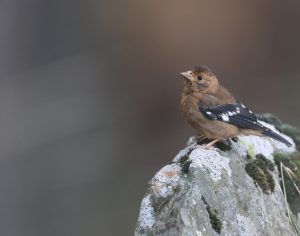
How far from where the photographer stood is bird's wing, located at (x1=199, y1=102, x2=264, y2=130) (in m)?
6.98

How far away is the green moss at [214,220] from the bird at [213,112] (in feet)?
4.81

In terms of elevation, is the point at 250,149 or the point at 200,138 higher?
the point at 200,138

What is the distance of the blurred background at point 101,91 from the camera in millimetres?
12773

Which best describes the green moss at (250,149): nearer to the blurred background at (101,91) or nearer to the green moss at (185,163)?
the green moss at (185,163)

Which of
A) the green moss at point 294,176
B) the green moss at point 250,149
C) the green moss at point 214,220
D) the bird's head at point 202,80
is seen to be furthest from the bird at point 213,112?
the green moss at point 214,220

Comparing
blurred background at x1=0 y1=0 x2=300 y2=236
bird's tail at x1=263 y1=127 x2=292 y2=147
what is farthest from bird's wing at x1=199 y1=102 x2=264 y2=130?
blurred background at x1=0 y1=0 x2=300 y2=236

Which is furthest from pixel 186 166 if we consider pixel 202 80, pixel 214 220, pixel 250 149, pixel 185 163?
pixel 202 80

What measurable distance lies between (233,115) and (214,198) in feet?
6.76

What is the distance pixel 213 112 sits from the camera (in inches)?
286

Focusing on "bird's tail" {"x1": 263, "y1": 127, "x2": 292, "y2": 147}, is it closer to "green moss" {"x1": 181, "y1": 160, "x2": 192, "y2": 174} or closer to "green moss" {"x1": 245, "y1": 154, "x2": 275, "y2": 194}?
"green moss" {"x1": 245, "y1": 154, "x2": 275, "y2": 194}

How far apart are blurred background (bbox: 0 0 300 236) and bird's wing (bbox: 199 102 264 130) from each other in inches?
209

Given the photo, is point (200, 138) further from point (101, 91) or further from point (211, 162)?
point (101, 91)

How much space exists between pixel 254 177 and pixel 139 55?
721 centimetres

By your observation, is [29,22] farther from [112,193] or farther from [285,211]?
[285,211]
